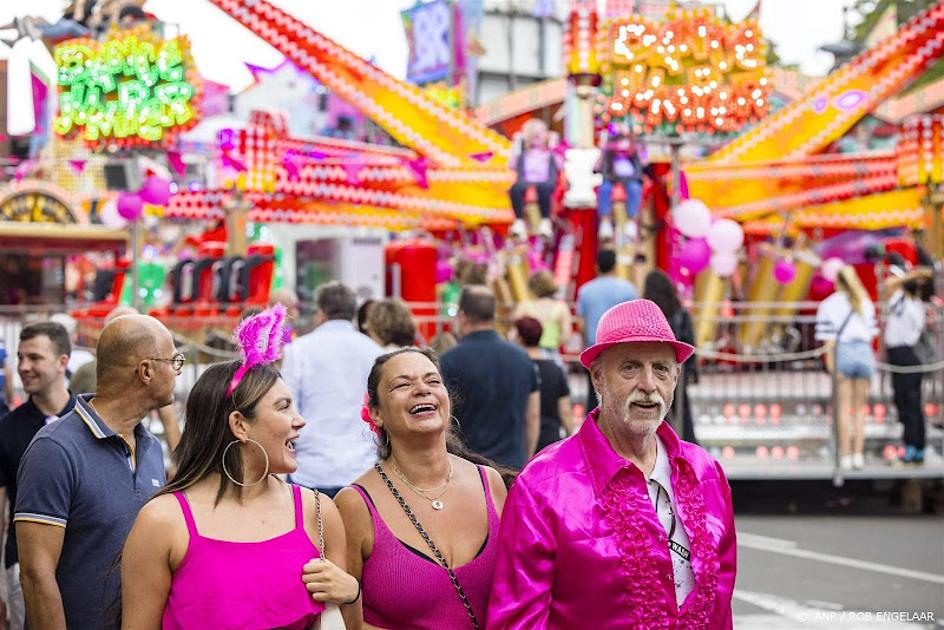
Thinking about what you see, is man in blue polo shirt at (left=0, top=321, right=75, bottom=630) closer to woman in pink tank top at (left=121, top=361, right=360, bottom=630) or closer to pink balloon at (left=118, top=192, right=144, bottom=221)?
woman in pink tank top at (left=121, top=361, right=360, bottom=630)

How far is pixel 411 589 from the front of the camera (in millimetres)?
3689

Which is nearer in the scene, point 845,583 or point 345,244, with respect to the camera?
point 845,583

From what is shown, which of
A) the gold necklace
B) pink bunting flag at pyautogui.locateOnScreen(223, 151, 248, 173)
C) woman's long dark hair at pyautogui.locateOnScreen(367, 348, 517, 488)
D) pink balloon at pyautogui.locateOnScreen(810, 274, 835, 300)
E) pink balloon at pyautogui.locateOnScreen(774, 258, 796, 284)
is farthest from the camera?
pink balloon at pyautogui.locateOnScreen(810, 274, 835, 300)

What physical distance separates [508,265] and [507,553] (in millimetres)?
16147

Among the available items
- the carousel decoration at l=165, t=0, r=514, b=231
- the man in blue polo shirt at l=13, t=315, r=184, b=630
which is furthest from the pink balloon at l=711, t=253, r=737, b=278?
the man in blue polo shirt at l=13, t=315, r=184, b=630

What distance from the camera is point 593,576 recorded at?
3.44 metres

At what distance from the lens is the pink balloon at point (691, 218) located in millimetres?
15789

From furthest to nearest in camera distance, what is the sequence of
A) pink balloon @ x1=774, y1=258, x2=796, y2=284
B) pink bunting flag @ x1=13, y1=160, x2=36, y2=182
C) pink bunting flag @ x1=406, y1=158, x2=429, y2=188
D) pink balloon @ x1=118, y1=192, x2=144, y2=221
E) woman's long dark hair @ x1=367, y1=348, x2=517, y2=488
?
pink bunting flag @ x1=13, y1=160, x2=36, y2=182, pink balloon @ x1=774, y1=258, x2=796, y2=284, pink bunting flag @ x1=406, y1=158, x2=429, y2=188, pink balloon @ x1=118, y1=192, x2=144, y2=221, woman's long dark hair @ x1=367, y1=348, x2=517, y2=488

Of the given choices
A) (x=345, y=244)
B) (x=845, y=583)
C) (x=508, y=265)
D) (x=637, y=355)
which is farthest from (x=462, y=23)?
(x=637, y=355)

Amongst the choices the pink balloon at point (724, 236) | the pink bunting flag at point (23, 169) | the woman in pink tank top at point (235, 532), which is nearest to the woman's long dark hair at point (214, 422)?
the woman in pink tank top at point (235, 532)

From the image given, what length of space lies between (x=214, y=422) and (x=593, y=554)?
3.31 ft

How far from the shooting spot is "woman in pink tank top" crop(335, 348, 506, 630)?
3.70 metres

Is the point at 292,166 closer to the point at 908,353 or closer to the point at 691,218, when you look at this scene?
the point at 691,218

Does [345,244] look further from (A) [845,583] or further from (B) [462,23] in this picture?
(B) [462,23]
